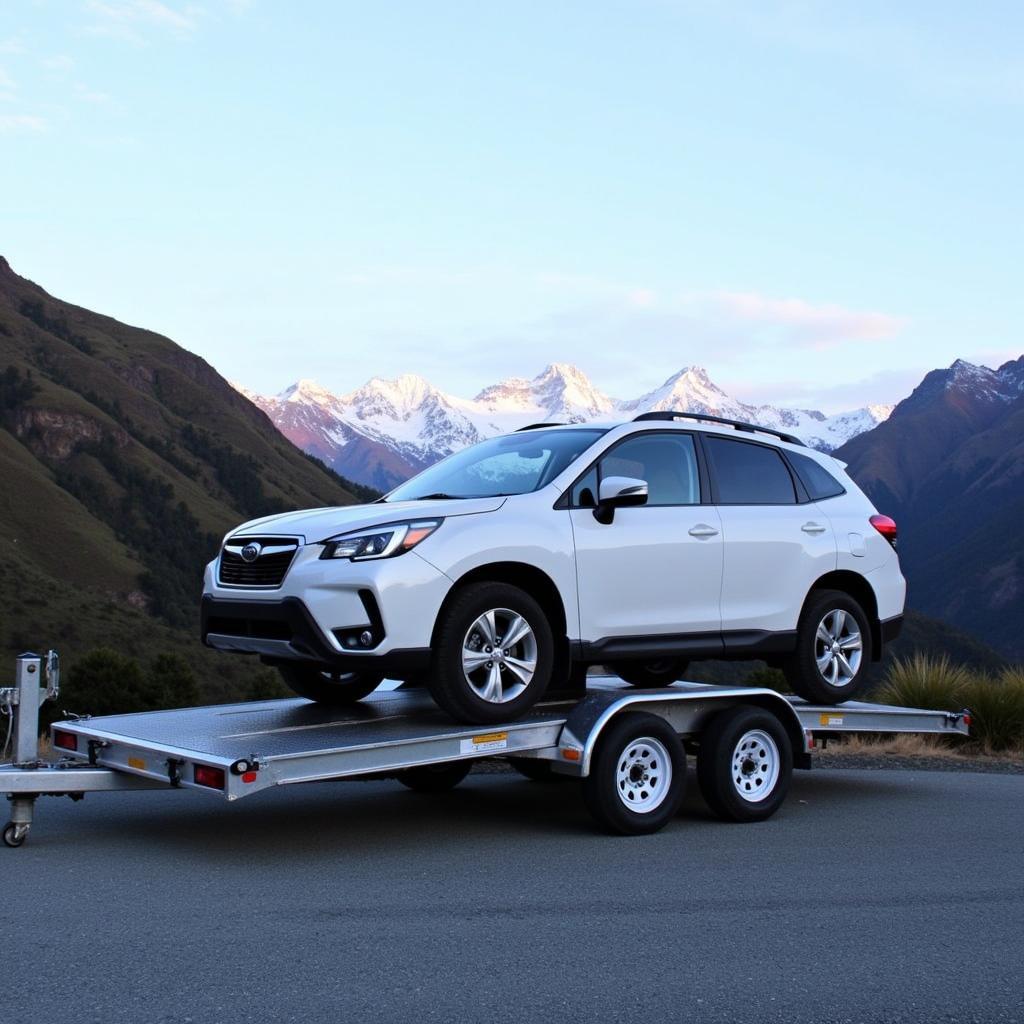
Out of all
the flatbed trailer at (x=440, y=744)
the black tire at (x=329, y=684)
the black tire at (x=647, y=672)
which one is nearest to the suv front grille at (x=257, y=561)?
the flatbed trailer at (x=440, y=744)

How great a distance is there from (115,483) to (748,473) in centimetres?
12673

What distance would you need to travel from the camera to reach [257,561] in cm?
781

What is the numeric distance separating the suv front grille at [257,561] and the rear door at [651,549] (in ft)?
5.61

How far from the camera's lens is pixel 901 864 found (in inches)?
288

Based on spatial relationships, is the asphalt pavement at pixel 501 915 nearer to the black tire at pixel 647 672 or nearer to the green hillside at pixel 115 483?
the black tire at pixel 647 672

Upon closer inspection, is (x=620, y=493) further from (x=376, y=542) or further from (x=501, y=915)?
(x=501, y=915)

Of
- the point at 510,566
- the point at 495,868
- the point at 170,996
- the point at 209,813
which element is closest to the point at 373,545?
the point at 510,566

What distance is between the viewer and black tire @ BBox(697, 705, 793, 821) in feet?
27.6

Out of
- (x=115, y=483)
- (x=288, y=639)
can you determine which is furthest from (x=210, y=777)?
(x=115, y=483)

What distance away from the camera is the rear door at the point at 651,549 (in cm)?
817

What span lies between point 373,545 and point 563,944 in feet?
8.74

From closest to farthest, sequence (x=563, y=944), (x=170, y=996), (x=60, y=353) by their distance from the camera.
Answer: (x=170, y=996), (x=563, y=944), (x=60, y=353)

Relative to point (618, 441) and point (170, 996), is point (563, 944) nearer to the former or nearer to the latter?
point (170, 996)

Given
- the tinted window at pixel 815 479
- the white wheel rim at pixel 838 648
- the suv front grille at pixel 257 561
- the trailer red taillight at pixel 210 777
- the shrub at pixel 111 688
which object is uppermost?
the tinted window at pixel 815 479
